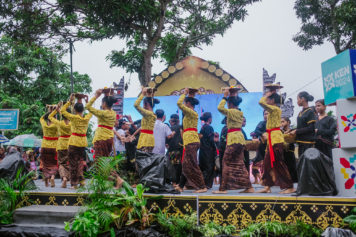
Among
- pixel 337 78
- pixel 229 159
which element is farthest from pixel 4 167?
pixel 337 78

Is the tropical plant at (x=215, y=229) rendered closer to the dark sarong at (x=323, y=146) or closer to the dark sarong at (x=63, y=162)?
the dark sarong at (x=323, y=146)

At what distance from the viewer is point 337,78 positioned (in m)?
4.89

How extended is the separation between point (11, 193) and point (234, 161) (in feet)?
12.5

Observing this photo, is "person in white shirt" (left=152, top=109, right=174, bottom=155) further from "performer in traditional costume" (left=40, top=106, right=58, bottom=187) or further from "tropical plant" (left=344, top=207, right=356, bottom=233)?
"tropical plant" (left=344, top=207, right=356, bottom=233)

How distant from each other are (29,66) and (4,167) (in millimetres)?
12600

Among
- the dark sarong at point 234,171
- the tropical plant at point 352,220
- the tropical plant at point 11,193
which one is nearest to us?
the tropical plant at point 352,220

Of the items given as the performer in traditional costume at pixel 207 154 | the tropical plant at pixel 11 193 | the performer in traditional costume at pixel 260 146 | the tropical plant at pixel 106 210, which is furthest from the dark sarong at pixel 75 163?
the performer in traditional costume at pixel 260 146

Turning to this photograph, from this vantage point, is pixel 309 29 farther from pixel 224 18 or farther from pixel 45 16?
pixel 45 16

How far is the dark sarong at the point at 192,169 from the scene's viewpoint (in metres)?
5.79

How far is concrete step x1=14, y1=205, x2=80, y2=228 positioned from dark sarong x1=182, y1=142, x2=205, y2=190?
200cm

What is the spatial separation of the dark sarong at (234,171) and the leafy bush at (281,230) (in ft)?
4.13

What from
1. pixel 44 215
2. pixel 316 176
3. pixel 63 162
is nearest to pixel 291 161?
pixel 316 176

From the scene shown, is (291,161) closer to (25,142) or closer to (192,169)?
(192,169)

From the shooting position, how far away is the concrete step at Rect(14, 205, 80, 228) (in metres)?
4.80
